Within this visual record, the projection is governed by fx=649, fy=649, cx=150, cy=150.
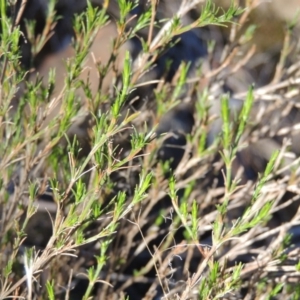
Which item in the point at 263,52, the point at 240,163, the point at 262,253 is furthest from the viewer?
the point at 263,52

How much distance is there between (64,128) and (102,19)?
1.19ft

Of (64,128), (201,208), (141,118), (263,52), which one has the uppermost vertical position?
(64,128)

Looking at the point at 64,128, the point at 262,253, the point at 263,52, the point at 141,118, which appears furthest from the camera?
the point at 263,52

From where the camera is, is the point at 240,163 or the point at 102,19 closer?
the point at 102,19

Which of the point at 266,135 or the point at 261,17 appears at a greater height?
the point at 266,135

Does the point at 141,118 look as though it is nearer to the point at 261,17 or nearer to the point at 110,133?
the point at 110,133

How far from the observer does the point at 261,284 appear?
1995mm

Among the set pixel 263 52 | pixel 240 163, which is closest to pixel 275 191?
pixel 240 163

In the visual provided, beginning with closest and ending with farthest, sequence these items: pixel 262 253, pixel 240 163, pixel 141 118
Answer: pixel 262 253 → pixel 141 118 → pixel 240 163

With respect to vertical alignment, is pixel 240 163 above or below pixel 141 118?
below

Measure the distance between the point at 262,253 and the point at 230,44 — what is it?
90 cm

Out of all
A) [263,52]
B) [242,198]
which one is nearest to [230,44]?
[242,198]

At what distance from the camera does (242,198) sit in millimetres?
2443

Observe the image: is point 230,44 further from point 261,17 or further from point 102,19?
point 261,17
